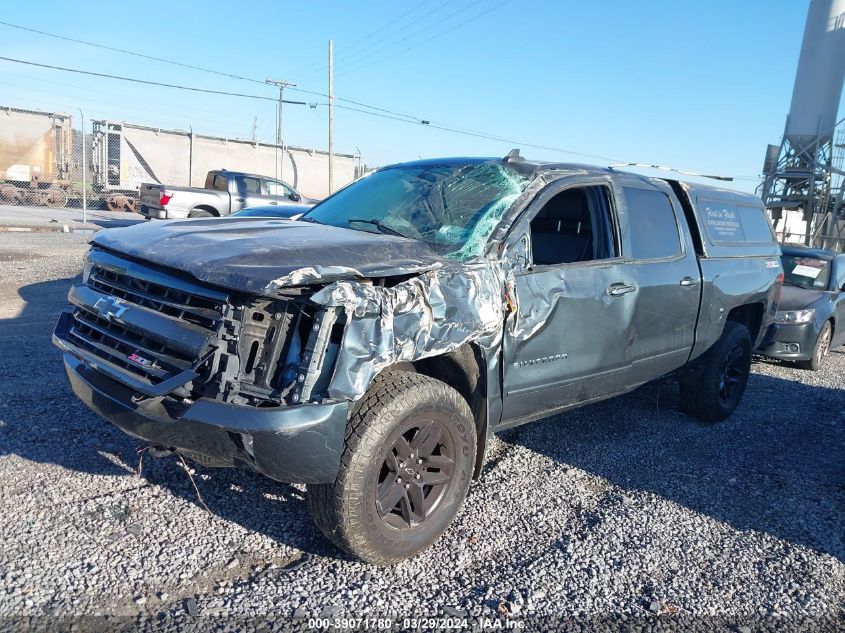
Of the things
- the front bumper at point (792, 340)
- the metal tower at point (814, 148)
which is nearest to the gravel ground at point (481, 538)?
the front bumper at point (792, 340)

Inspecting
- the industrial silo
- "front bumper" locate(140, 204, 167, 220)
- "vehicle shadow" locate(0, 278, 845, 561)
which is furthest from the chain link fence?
the industrial silo

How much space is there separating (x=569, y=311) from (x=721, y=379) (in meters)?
2.45

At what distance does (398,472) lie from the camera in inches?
121

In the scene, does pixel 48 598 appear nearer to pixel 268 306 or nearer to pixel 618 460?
pixel 268 306

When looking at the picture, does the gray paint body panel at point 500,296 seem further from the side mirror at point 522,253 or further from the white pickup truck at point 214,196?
the white pickup truck at point 214,196

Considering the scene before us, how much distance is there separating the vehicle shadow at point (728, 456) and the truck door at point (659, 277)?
2.06 ft

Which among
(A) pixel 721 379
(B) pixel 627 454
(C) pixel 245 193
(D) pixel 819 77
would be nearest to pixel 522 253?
(B) pixel 627 454

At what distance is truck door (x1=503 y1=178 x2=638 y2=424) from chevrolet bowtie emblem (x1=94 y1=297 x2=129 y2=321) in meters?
1.90

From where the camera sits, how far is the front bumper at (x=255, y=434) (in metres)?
2.60

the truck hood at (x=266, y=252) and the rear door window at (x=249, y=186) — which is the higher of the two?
the rear door window at (x=249, y=186)

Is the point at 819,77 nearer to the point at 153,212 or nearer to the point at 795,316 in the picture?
the point at 795,316

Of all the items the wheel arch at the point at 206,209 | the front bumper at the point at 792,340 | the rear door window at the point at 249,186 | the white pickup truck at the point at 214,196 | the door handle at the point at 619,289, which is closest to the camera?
the door handle at the point at 619,289

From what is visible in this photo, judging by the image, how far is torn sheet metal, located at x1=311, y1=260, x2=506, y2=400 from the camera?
8.83 feet

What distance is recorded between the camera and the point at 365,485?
9.37ft
